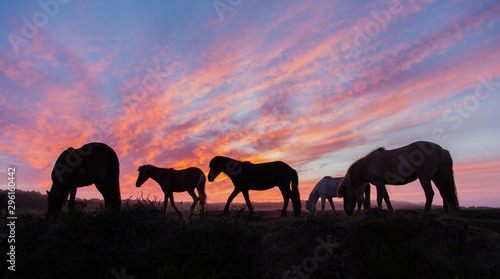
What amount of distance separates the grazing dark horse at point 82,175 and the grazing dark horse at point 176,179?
18.2ft

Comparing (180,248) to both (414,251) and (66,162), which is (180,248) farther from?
(66,162)

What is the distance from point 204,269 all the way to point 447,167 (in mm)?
10340

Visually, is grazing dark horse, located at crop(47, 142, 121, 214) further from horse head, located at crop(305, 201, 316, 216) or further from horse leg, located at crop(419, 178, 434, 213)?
horse head, located at crop(305, 201, 316, 216)

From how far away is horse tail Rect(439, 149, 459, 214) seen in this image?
10.7 meters

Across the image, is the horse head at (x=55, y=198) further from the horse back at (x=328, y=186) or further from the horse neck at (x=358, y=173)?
the horse back at (x=328, y=186)

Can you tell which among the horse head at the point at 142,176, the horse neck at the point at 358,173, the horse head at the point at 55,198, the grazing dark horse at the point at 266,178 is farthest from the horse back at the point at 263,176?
the horse head at the point at 55,198

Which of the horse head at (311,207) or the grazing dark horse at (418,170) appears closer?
the grazing dark horse at (418,170)

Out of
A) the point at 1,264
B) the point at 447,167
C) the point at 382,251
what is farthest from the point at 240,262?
the point at 447,167

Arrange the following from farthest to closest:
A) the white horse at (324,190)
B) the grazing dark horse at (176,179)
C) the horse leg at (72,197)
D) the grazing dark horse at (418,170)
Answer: the white horse at (324,190), the grazing dark horse at (176,179), the grazing dark horse at (418,170), the horse leg at (72,197)

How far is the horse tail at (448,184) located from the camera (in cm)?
1072

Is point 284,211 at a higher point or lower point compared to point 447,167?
lower

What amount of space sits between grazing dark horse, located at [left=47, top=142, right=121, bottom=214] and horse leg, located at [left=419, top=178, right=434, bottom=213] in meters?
12.1

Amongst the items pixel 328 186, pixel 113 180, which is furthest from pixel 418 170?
pixel 113 180

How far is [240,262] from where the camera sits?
630 cm
